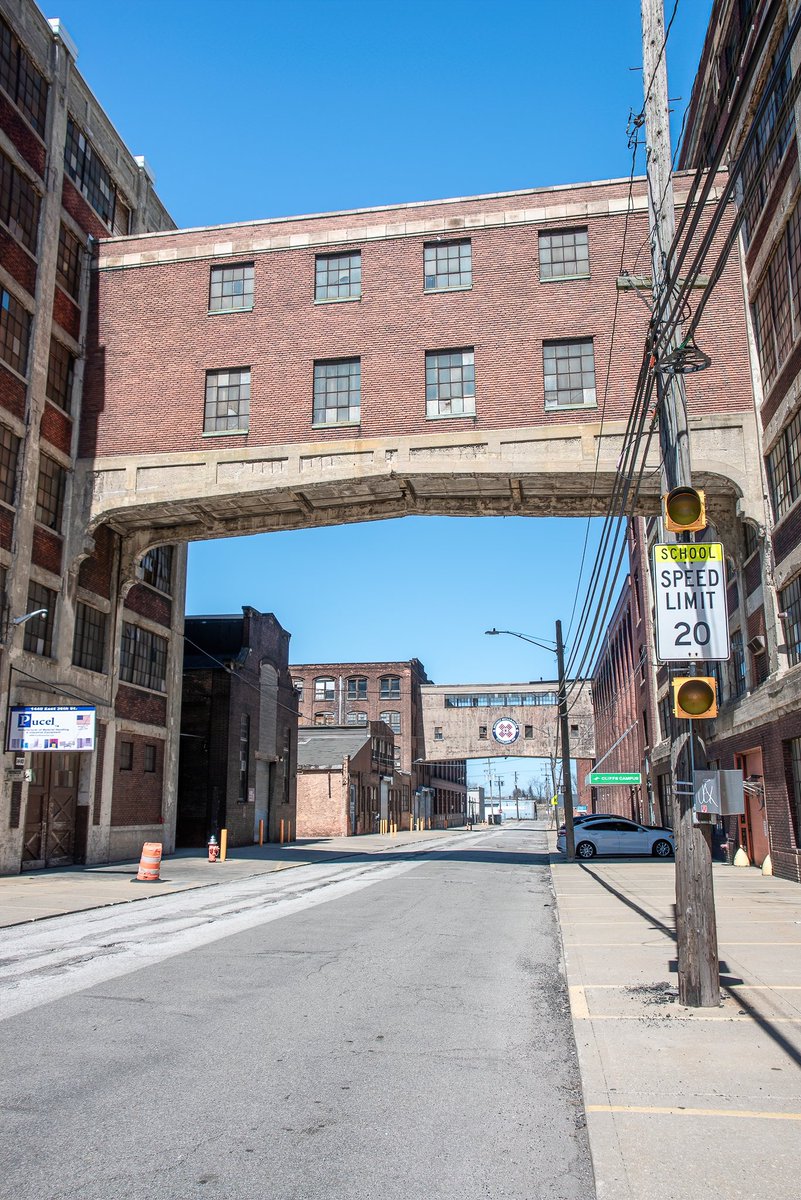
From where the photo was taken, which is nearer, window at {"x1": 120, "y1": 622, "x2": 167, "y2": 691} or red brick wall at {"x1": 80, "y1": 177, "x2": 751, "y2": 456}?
red brick wall at {"x1": 80, "y1": 177, "x2": 751, "y2": 456}

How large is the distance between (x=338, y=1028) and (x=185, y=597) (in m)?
29.2

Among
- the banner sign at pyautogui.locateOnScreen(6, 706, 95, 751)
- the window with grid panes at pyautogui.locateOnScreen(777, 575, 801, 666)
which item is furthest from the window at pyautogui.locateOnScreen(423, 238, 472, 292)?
the banner sign at pyautogui.locateOnScreen(6, 706, 95, 751)

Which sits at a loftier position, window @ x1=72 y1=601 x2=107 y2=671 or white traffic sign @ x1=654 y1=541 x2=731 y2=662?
window @ x1=72 y1=601 x2=107 y2=671

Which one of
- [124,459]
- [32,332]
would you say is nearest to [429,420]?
[124,459]

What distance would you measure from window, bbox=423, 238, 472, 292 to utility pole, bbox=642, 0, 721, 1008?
15.6 meters

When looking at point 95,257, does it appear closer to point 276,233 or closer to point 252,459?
point 276,233

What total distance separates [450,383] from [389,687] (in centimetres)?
6022

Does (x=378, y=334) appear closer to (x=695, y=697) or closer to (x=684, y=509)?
(x=684, y=509)

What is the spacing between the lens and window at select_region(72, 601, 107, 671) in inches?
1080

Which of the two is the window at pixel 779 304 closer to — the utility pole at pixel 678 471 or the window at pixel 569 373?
the window at pixel 569 373

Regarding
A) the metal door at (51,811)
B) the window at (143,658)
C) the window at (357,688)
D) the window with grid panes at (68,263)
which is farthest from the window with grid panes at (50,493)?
the window at (357,688)

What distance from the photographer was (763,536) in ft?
73.7

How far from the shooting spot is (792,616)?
20.7 meters

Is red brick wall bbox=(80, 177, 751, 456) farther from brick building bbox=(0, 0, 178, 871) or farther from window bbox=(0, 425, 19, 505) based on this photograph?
window bbox=(0, 425, 19, 505)
